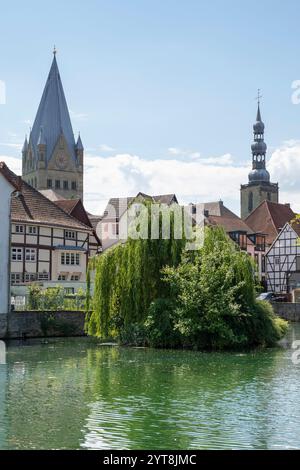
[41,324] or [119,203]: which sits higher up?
[119,203]

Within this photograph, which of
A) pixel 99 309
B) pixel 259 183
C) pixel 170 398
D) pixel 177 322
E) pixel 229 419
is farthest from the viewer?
pixel 259 183

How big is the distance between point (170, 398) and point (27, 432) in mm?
4974

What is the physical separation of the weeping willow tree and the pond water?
8.29ft

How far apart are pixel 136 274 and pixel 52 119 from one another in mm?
105150

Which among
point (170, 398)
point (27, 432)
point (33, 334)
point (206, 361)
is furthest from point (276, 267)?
point (27, 432)

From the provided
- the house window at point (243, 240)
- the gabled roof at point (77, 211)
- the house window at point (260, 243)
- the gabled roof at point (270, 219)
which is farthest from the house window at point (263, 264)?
the gabled roof at point (77, 211)

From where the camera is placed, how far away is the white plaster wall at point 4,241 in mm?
35812

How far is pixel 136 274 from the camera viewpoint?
3067cm

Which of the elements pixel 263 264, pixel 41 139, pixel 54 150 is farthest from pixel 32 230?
pixel 54 150

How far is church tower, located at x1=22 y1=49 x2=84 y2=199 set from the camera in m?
128

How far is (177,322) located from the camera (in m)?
29.3

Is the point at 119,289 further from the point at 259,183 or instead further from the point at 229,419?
the point at 259,183

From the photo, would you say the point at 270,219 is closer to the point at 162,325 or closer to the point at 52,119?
the point at 52,119

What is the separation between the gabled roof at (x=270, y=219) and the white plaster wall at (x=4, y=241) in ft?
176
